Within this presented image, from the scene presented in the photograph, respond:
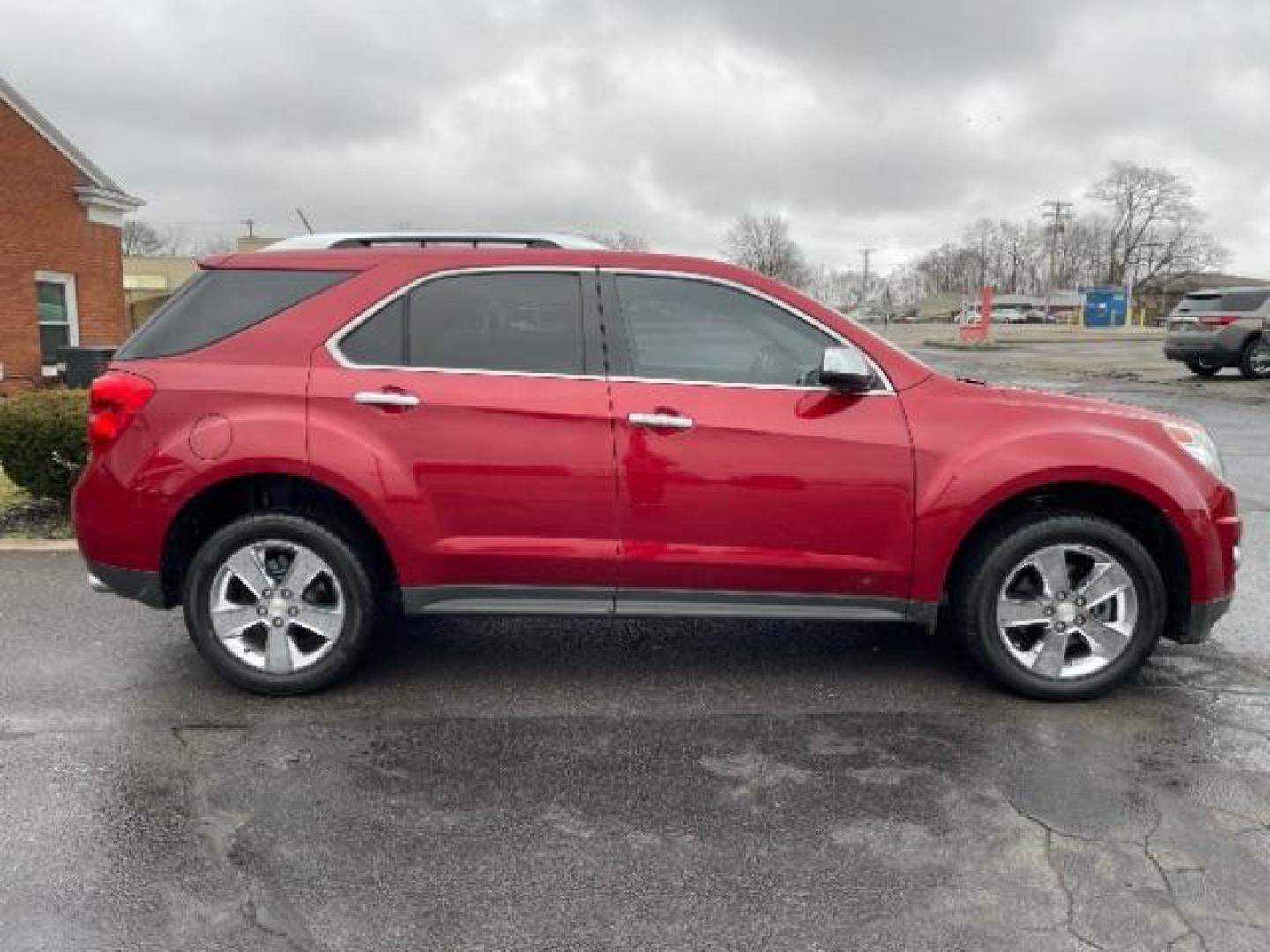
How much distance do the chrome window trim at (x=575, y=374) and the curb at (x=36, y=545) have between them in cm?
354

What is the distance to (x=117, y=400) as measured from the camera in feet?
12.8

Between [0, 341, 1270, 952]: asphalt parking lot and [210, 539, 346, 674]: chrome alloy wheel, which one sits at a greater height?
[210, 539, 346, 674]: chrome alloy wheel

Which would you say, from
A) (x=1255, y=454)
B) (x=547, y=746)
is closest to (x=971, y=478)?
(x=547, y=746)

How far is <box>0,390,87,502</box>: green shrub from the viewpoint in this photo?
6809 millimetres

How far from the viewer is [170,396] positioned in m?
3.89

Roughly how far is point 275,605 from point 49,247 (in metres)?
16.7

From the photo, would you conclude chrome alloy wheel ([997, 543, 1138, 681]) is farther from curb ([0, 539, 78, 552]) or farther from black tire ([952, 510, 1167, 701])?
curb ([0, 539, 78, 552])

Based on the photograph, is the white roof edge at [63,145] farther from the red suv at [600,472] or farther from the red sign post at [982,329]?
the red sign post at [982,329]

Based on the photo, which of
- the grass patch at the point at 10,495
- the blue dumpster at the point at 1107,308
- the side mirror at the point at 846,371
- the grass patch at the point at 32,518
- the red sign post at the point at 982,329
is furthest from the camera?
the blue dumpster at the point at 1107,308

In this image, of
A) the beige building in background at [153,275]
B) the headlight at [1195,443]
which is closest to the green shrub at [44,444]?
the headlight at [1195,443]

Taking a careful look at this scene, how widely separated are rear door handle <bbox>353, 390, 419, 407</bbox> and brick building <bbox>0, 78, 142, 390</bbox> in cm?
1600

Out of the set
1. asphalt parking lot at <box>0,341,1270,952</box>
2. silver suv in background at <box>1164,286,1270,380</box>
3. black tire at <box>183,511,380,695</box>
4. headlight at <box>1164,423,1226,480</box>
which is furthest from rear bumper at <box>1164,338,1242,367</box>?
black tire at <box>183,511,380,695</box>

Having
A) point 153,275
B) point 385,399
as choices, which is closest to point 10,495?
point 385,399

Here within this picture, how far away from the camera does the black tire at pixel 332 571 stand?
3.94 m
